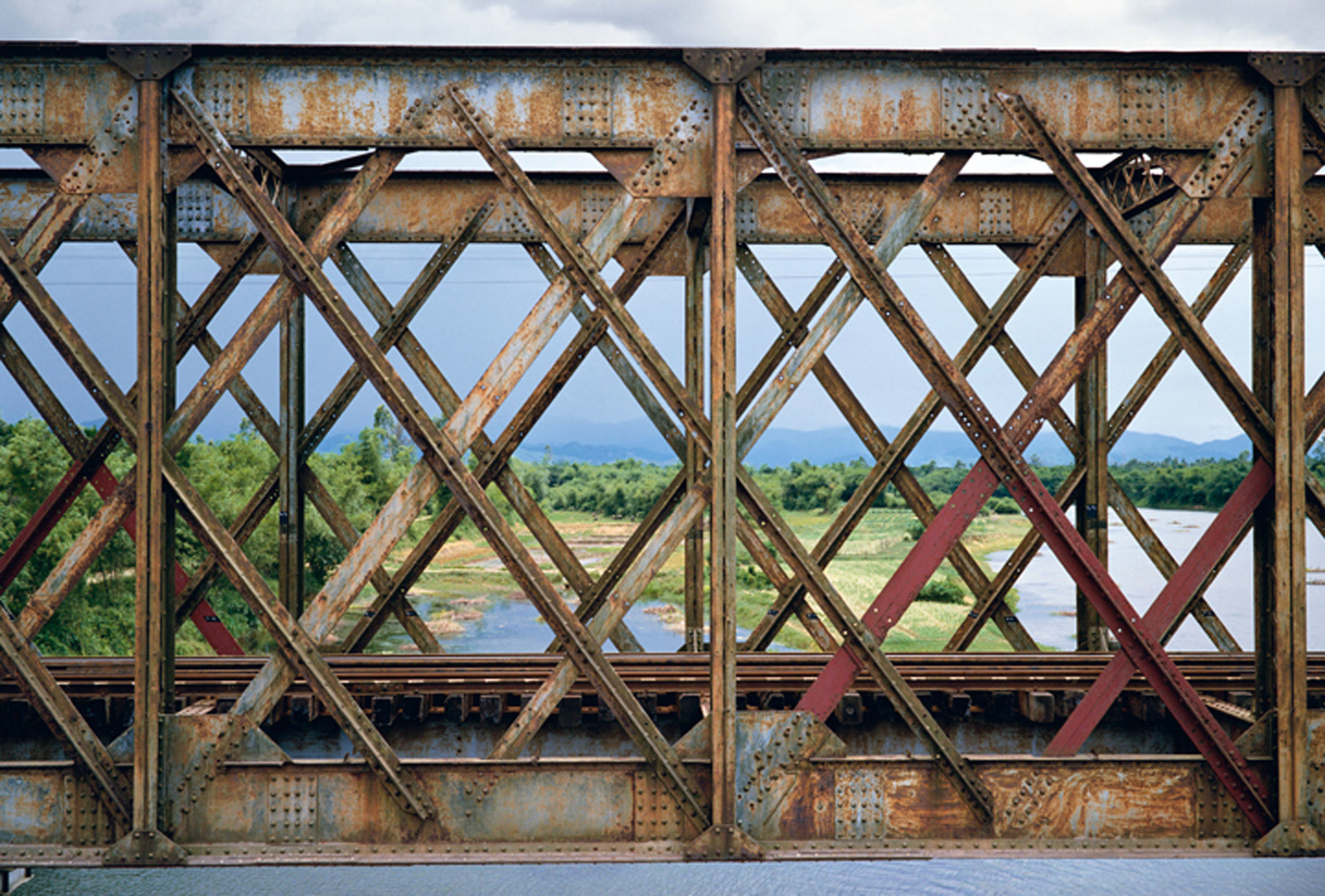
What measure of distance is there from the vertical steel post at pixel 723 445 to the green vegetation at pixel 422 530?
8690 millimetres

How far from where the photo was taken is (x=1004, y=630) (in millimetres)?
10148

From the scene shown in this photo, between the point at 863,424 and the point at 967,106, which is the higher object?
the point at 967,106

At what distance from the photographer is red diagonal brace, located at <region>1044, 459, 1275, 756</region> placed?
19.4 feet

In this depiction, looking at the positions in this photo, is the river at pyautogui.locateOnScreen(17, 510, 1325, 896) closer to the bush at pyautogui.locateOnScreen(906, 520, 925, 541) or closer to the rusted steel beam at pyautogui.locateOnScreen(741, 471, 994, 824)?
the rusted steel beam at pyautogui.locateOnScreen(741, 471, 994, 824)

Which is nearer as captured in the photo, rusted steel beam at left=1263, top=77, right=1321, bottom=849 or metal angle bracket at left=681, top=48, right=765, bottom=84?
metal angle bracket at left=681, top=48, right=765, bottom=84

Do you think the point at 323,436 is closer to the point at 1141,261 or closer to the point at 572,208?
the point at 572,208

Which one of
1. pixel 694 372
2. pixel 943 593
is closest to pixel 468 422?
pixel 694 372

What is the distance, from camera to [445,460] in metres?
5.51

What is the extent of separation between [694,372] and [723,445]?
369cm

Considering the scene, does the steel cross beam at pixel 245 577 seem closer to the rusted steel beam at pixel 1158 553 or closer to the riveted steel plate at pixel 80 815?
the riveted steel plate at pixel 80 815

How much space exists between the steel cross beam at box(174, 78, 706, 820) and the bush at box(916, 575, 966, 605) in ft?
110

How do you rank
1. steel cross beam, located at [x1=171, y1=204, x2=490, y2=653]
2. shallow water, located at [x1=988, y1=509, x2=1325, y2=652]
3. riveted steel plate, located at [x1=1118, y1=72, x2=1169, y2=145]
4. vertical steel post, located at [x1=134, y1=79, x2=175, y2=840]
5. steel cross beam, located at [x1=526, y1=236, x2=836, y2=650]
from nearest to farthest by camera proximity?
vertical steel post, located at [x1=134, y1=79, x2=175, y2=840]
riveted steel plate, located at [x1=1118, y1=72, x2=1169, y2=145]
steel cross beam, located at [x1=171, y1=204, x2=490, y2=653]
steel cross beam, located at [x1=526, y1=236, x2=836, y2=650]
shallow water, located at [x1=988, y1=509, x2=1325, y2=652]

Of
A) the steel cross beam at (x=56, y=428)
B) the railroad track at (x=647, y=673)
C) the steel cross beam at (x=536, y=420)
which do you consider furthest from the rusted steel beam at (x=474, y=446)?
the steel cross beam at (x=56, y=428)

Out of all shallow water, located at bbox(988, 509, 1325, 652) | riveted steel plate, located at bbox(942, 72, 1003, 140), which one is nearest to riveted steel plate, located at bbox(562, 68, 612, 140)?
riveted steel plate, located at bbox(942, 72, 1003, 140)
